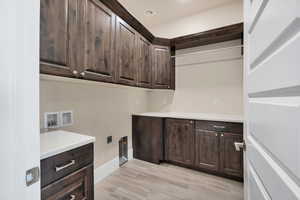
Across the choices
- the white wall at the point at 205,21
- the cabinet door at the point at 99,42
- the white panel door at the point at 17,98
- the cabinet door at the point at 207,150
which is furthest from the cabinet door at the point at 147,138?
the white panel door at the point at 17,98

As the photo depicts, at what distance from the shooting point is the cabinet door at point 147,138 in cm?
248

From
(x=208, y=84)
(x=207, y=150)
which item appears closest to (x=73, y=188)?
(x=207, y=150)

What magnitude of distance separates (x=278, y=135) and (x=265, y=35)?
1.14 feet

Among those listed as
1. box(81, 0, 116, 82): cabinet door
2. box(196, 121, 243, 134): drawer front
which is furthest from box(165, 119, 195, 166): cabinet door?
box(81, 0, 116, 82): cabinet door

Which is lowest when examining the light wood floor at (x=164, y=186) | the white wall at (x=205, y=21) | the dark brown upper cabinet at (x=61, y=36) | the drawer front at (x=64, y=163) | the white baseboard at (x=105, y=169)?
the light wood floor at (x=164, y=186)

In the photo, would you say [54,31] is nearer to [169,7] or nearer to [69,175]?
[69,175]

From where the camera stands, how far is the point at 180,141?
2350 millimetres

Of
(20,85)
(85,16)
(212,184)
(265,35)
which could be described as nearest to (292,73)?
(265,35)

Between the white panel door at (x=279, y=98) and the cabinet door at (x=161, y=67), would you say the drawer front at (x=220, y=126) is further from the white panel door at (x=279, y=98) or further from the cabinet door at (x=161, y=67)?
the white panel door at (x=279, y=98)

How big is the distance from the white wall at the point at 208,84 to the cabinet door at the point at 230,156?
0.67 m

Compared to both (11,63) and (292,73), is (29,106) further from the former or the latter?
(292,73)

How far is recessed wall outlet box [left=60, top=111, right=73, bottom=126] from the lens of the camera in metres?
1.58

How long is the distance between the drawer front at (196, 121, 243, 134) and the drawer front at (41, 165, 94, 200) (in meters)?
1.66

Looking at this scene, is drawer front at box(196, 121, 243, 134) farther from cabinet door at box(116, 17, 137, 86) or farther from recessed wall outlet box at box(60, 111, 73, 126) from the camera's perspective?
recessed wall outlet box at box(60, 111, 73, 126)
